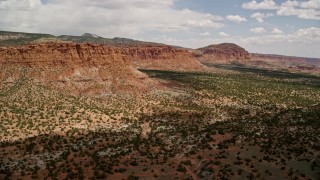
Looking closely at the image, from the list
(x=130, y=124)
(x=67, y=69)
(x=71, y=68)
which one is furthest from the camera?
(x=71, y=68)

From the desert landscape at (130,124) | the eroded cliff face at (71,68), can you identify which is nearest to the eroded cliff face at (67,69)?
the eroded cliff face at (71,68)

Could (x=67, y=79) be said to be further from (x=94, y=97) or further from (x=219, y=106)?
(x=219, y=106)

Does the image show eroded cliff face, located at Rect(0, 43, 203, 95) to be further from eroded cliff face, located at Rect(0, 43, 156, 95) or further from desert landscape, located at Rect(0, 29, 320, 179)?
desert landscape, located at Rect(0, 29, 320, 179)

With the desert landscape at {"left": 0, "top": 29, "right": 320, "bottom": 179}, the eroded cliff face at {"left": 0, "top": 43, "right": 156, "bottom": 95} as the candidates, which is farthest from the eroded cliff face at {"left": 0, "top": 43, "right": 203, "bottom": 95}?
the desert landscape at {"left": 0, "top": 29, "right": 320, "bottom": 179}

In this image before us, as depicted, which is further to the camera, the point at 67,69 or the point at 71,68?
the point at 71,68

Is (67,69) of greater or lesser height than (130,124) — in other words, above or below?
above

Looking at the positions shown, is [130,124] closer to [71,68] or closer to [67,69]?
[67,69]

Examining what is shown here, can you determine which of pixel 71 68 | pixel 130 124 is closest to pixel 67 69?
pixel 71 68

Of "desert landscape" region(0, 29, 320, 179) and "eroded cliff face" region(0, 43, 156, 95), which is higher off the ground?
"eroded cliff face" region(0, 43, 156, 95)

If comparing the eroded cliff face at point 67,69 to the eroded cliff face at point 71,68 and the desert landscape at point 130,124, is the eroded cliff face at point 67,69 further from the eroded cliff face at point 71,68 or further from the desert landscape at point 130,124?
the desert landscape at point 130,124

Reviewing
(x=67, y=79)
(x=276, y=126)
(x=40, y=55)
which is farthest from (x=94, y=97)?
(x=276, y=126)

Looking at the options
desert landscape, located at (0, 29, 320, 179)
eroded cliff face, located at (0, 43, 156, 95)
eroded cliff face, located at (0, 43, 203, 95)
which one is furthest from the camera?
eroded cliff face, located at (0, 43, 203, 95)
